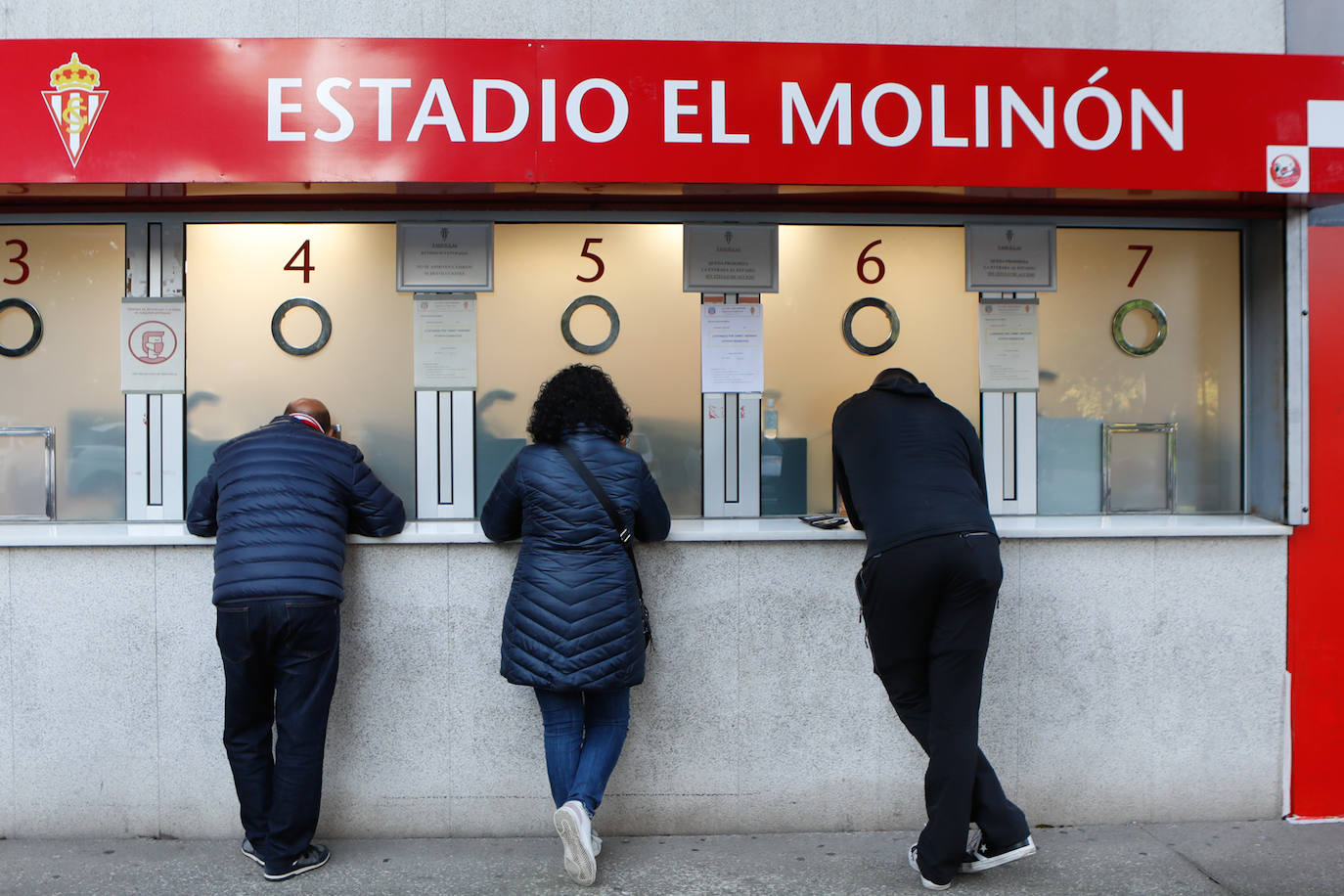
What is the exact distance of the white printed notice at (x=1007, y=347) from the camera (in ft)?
16.2

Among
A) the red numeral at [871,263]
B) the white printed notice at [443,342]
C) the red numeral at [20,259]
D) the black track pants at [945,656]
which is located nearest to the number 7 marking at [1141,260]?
the red numeral at [871,263]

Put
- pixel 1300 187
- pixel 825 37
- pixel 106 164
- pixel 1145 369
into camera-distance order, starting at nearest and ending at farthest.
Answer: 1. pixel 106 164
2. pixel 1300 187
3. pixel 825 37
4. pixel 1145 369

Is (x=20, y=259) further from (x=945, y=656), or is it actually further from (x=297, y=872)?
(x=945, y=656)

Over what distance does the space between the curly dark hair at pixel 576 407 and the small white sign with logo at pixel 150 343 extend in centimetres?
201

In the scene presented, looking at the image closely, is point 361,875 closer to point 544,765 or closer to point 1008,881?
point 544,765

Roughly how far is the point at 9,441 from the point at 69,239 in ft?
3.26

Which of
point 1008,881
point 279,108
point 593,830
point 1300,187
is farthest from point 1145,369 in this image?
point 279,108

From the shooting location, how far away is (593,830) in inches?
169

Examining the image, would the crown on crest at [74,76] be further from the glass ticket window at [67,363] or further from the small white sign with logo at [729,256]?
the small white sign with logo at [729,256]

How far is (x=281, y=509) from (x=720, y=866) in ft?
7.20

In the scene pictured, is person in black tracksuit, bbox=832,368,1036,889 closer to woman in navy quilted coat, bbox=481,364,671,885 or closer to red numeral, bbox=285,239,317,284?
woman in navy quilted coat, bbox=481,364,671,885

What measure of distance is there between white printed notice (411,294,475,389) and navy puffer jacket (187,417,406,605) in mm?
907

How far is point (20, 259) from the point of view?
15.6 feet

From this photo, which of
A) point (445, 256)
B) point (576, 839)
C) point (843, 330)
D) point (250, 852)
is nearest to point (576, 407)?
point (445, 256)
